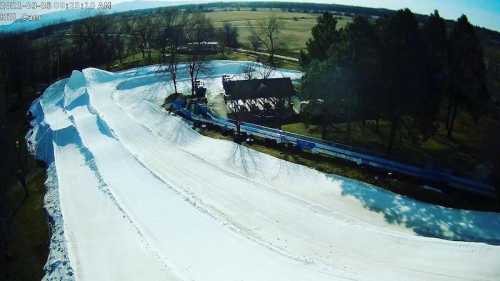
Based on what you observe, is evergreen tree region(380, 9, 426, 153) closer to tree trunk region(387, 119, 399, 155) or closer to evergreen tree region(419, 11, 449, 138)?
evergreen tree region(419, 11, 449, 138)

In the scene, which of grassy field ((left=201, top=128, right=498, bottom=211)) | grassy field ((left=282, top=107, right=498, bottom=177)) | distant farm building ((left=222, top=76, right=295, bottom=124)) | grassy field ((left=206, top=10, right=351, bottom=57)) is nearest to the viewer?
grassy field ((left=201, top=128, right=498, bottom=211))

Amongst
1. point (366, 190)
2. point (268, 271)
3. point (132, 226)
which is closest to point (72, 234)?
point (132, 226)

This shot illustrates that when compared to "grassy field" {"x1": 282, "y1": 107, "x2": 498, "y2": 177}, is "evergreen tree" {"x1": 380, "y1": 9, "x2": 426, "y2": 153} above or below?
above

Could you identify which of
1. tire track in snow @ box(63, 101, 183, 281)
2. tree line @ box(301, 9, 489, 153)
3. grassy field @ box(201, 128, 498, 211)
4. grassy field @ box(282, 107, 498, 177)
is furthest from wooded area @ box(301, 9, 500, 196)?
tire track in snow @ box(63, 101, 183, 281)

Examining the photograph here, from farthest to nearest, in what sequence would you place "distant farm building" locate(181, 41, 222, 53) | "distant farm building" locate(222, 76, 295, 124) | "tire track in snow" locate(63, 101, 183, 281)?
"distant farm building" locate(181, 41, 222, 53)
"distant farm building" locate(222, 76, 295, 124)
"tire track in snow" locate(63, 101, 183, 281)

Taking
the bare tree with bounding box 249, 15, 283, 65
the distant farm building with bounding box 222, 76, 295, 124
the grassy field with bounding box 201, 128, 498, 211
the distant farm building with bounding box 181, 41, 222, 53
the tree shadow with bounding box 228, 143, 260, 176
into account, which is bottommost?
the tree shadow with bounding box 228, 143, 260, 176

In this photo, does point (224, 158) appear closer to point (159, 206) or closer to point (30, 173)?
point (159, 206)
